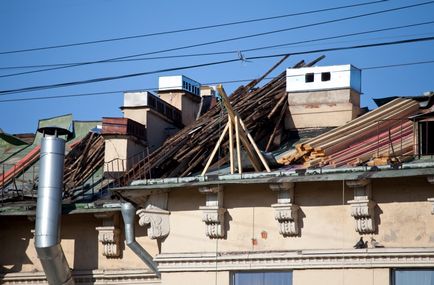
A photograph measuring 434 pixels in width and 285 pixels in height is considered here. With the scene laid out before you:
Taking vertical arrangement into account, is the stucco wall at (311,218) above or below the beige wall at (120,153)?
below

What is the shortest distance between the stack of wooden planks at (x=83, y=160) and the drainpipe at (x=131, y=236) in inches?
112

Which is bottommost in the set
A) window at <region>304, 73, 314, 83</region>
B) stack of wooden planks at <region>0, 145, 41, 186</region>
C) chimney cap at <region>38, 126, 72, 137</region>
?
stack of wooden planks at <region>0, 145, 41, 186</region>

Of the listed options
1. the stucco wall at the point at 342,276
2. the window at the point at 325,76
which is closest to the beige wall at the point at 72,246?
the stucco wall at the point at 342,276

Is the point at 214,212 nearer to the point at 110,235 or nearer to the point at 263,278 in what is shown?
the point at 263,278

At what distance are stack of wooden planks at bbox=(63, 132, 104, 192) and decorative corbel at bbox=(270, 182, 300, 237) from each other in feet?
20.8

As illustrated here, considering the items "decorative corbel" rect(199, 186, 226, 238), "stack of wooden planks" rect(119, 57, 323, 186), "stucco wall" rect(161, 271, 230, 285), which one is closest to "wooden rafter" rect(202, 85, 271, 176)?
"decorative corbel" rect(199, 186, 226, 238)

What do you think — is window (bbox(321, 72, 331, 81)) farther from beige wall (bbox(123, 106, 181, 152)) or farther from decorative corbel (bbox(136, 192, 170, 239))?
decorative corbel (bbox(136, 192, 170, 239))

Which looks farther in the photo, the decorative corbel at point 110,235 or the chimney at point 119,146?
the chimney at point 119,146

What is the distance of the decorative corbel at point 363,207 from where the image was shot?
73.2 ft

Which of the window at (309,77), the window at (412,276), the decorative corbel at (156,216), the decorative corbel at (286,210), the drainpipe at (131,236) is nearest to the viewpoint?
the window at (412,276)

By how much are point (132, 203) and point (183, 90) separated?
8123mm

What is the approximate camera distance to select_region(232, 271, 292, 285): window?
2305 cm

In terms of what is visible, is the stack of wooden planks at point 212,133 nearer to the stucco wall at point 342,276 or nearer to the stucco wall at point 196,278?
the stucco wall at point 196,278

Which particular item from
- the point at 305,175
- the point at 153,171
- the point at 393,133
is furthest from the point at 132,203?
the point at 393,133
